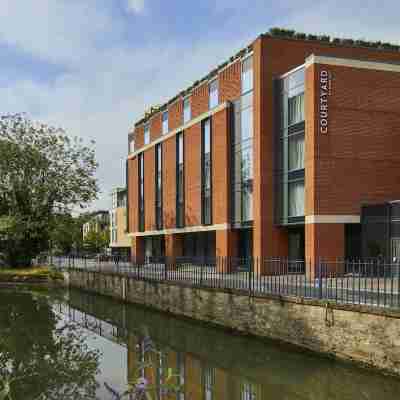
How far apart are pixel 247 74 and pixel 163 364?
70.5 feet

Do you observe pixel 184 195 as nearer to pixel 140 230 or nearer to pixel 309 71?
pixel 140 230

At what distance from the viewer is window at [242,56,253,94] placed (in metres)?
33.2

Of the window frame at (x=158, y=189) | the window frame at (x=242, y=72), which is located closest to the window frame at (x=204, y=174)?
the window frame at (x=242, y=72)

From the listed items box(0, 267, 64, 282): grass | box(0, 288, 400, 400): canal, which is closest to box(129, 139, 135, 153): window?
box(0, 267, 64, 282): grass

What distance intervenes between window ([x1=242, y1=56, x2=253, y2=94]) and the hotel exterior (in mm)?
60

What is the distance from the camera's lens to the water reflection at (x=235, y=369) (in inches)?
514

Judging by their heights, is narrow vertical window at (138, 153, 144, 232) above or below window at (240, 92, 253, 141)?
below

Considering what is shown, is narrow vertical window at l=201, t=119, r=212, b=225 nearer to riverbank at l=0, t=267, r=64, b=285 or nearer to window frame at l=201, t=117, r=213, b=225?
window frame at l=201, t=117, r=213, b=225

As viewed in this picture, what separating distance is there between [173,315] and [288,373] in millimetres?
11090

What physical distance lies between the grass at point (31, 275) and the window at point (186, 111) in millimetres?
16505

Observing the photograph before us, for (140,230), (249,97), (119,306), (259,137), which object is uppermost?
(249,97)

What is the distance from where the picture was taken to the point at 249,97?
33594 millimetres

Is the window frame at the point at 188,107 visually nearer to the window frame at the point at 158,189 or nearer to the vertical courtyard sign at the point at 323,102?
the window frame at the point at 158,189

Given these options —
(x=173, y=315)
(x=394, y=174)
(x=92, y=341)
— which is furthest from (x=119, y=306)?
(x=394, y=174)
